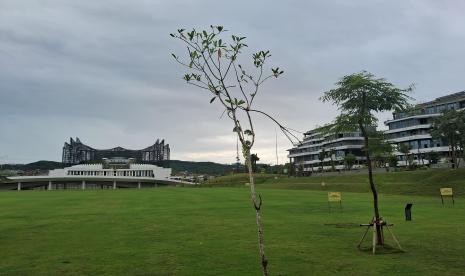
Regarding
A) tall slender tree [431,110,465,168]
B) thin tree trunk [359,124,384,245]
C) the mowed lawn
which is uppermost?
tall slender tree [431,110,465,168]

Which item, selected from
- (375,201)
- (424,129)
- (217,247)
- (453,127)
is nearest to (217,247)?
(217,247)

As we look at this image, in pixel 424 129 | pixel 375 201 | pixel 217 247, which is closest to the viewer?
pixel 375 201

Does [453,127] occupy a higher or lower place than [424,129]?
lower

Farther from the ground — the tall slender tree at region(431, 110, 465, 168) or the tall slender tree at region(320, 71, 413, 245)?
the tall slender tree at region(431, 110, 465, 168)

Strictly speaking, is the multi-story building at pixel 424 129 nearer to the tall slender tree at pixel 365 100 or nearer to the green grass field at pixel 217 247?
the green grass field at pixel 217 247

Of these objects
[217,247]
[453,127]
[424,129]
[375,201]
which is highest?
[424,129]

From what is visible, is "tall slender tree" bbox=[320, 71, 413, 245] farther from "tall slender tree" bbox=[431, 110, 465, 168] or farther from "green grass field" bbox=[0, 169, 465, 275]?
"tall slender tree" bbox=[431, 110, 465, 168]

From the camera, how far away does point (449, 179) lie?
2852 inches

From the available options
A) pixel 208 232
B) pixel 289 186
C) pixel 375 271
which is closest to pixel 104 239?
pixel 208 232

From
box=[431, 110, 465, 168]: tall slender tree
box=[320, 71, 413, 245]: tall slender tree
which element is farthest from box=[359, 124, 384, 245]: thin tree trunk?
box=[431, 110, 465, 168]: tall slender tree

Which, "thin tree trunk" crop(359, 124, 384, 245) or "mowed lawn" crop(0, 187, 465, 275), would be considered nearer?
"mowed lawn" crop(0, 187, 465, 275)

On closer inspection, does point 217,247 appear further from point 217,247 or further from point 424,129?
point 424,129

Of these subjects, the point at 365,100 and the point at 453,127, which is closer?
the point at 365,100

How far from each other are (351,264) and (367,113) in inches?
226
